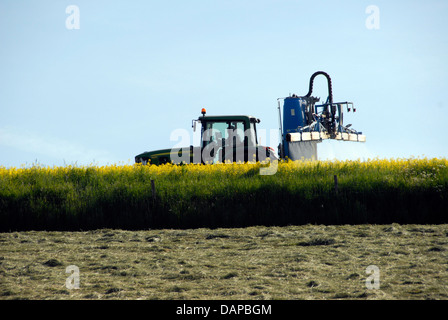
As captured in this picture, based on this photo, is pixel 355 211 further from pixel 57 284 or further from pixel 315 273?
pixel 57 284

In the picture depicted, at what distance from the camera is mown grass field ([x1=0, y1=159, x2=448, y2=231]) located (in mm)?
13227

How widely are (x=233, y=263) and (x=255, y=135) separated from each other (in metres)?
7.83

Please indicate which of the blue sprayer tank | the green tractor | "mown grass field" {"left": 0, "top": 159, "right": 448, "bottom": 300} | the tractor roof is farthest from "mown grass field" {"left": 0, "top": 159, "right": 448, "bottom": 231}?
the blue sprayer tank

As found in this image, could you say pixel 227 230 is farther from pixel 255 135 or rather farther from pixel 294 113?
pixel 294 113

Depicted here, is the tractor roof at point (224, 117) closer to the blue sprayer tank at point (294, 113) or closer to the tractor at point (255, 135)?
the tractor at point (255, 135)

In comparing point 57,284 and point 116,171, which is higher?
point 116,171

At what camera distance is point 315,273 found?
24.6ft

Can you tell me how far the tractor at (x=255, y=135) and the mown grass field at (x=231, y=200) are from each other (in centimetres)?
95

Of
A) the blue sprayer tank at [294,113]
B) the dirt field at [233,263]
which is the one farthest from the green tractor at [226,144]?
the blue sprayer tank at [294,113]

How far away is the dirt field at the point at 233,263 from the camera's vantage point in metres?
6.55

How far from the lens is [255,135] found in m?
15.7

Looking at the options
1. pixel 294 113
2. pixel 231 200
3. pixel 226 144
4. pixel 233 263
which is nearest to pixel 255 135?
pixel 226 144
